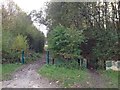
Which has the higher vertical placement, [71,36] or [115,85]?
[71,36]

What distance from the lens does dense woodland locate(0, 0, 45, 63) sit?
14423 millimetres

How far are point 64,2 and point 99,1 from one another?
6.50ft

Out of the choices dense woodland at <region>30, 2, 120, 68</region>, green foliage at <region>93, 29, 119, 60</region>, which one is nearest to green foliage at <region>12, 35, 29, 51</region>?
dense woodland at <region>30, 2, 120, 68</region>

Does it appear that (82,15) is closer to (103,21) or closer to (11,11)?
(103,21)

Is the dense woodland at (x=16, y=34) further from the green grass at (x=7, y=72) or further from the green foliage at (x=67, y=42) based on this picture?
the green foliage at (x=67, y=42)

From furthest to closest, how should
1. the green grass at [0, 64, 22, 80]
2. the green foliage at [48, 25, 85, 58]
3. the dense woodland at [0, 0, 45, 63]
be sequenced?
the dense woodland at [0, 0, 45, 63], the green foliage at [48, 25, 85, 58], the green grass at [0, 64, 22, 80]

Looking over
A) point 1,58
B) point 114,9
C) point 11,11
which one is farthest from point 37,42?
point 114,9

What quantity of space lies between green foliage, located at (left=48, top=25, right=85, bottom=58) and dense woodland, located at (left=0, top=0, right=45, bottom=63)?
2.97m

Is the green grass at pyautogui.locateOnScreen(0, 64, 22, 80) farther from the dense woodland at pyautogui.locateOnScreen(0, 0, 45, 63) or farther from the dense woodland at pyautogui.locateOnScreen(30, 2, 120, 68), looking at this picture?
the dense woodland at pyautogui.locateOnScreen(30, 2, 120, 68)

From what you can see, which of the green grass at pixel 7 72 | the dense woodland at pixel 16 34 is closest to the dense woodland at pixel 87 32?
the green grass at pixel 7 72

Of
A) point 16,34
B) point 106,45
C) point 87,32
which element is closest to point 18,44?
point 16,34

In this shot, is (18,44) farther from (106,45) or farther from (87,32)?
(106,45)

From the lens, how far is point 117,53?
496 inches

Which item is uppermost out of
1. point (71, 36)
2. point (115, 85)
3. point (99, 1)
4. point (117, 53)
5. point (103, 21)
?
point (99, 1)
